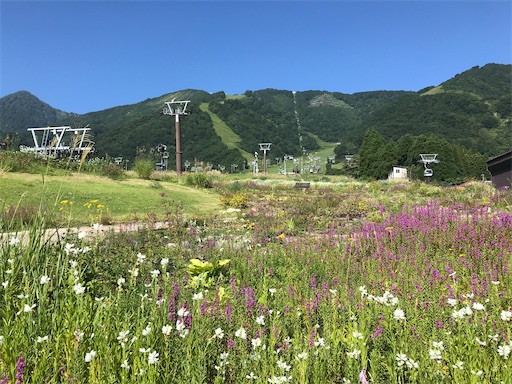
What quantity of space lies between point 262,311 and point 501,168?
84.6ft

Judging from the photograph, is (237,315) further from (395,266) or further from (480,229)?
(480,229)

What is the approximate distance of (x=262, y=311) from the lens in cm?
270

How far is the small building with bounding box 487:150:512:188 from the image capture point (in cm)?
2219

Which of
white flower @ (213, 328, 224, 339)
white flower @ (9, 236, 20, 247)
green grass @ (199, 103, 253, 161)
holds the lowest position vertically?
white flower @ (213, 328, 224, 339)

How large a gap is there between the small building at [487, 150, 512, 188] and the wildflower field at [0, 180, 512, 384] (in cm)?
2014

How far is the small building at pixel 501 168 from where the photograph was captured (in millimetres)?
22188

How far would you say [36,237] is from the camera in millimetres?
3348

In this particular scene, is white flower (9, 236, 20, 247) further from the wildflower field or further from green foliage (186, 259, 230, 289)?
green foliage (186, 259, 230, 289)

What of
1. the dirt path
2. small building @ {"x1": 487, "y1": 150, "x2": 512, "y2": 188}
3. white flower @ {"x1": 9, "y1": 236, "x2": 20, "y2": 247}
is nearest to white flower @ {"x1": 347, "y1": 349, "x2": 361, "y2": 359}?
the dirt path

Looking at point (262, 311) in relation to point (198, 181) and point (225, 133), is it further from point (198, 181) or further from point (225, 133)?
point (225, 133)

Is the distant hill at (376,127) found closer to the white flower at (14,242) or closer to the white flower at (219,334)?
the white flower at (14,242)

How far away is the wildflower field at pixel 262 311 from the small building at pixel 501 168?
20143 mm

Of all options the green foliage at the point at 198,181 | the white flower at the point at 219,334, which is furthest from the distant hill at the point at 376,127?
the white flower at the point at 219,334

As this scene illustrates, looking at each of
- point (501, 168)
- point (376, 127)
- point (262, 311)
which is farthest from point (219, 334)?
point (376, 127)
